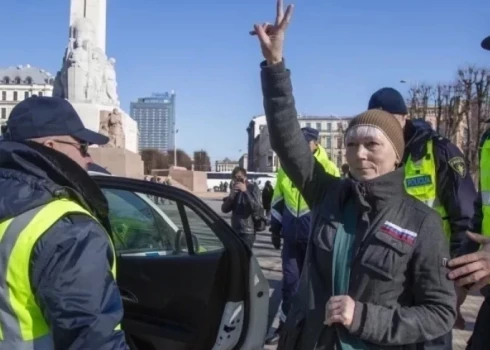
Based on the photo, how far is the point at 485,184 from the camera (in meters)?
3.07

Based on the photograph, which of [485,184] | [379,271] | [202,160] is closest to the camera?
[379,271]

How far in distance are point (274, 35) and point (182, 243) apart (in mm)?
2312

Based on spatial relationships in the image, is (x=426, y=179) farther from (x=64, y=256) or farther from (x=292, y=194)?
(x=292, y=194)

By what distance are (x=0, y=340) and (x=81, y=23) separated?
39386 millimetres

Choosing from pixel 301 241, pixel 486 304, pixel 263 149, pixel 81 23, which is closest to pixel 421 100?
pixel 81 23

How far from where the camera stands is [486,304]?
3.00 meters

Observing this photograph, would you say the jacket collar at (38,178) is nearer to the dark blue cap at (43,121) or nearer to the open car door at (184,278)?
the dark blue cap at (43,121)

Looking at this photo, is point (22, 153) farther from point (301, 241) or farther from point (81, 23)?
point (81, 23)

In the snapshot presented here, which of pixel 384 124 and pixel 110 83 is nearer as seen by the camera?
pixel 384 124

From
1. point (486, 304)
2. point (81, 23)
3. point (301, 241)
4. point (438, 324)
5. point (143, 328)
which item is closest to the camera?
point (438, 324)

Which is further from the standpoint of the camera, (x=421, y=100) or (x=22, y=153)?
(x=421, y=100)

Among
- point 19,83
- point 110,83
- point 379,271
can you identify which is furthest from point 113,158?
point 19,83

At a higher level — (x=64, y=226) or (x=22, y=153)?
(x=22, y=153)

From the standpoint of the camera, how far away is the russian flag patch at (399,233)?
241 centimetres
